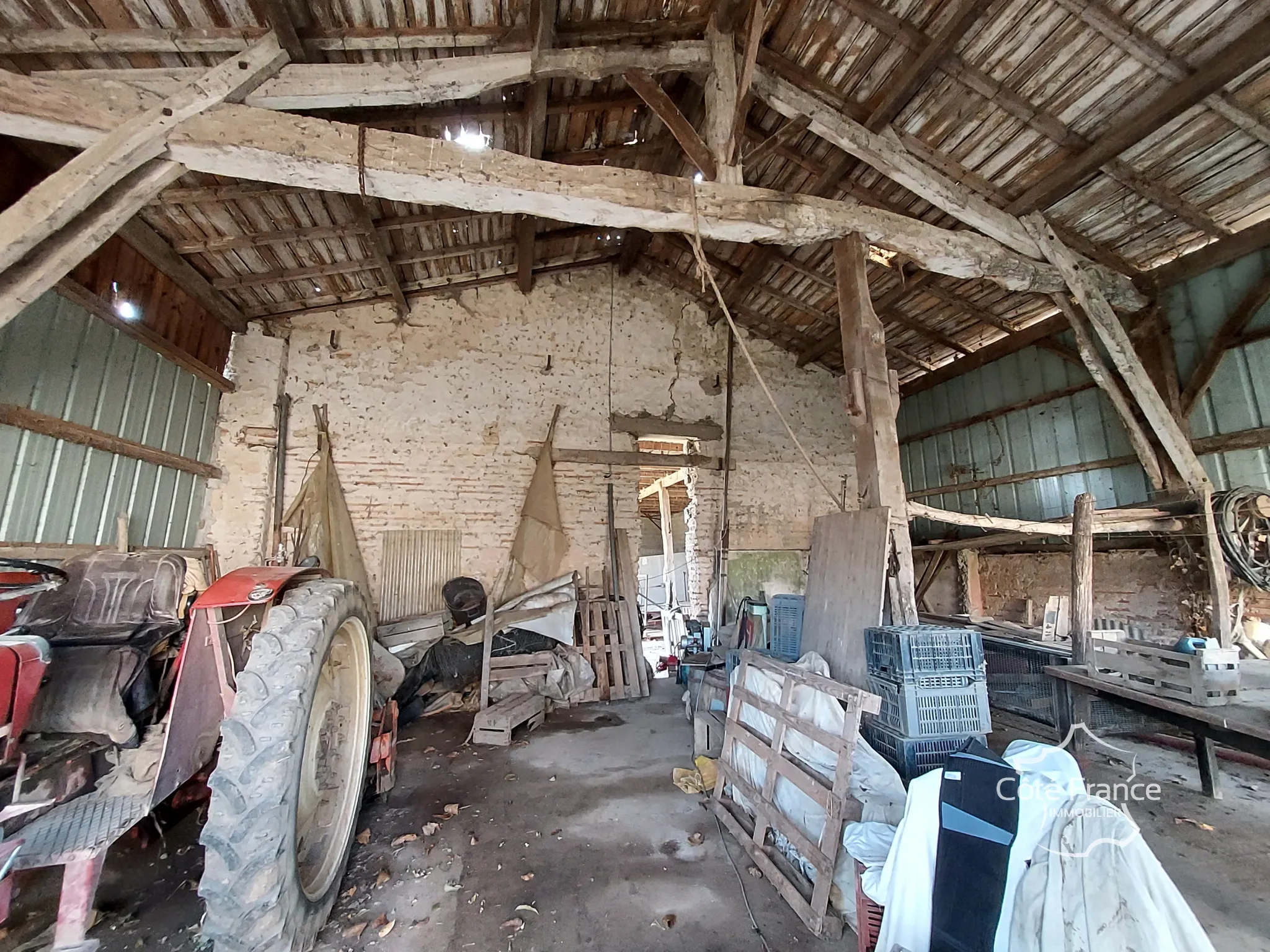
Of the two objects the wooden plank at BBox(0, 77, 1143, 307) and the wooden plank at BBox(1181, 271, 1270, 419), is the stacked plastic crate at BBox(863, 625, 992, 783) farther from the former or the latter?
the wooden plank at BBox(1181, 271, 1270, 419)

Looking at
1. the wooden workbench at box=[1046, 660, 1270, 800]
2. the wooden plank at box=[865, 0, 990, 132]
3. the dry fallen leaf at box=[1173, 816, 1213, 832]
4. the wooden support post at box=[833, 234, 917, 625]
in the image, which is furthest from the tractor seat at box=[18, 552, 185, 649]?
the wooden plank at box=[865, 0, 990, 132]

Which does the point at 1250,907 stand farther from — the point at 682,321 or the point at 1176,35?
the point at 682,321

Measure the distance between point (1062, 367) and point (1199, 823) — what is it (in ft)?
16.2

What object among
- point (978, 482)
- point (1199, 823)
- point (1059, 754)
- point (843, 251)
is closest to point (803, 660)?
point (1059, 754)

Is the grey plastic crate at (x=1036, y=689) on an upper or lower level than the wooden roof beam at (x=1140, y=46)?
lower

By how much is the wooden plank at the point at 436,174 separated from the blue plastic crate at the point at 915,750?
3158 millimetres

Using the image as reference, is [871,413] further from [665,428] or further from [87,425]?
[87,425]

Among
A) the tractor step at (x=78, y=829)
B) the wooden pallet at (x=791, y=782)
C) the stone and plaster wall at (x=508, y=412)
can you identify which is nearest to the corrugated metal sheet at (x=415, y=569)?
the stone and plaster wall at (x=508, y=412)

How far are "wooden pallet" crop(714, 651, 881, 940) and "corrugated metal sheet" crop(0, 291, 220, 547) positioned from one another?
464 centimetres

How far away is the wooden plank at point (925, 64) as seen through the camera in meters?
3.24

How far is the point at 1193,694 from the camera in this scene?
2.64 m

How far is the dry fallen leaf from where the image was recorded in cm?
277

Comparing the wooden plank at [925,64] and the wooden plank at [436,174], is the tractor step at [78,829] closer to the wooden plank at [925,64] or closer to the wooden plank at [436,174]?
the wooden plank at [436,174]

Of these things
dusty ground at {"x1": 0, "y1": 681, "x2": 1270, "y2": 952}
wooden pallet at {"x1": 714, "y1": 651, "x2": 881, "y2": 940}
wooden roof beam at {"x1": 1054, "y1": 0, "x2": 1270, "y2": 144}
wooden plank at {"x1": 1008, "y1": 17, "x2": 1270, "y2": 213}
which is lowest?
dusty ground at {"x1": 0, "y1": 681, "x2": 1270, "y2": 952}
